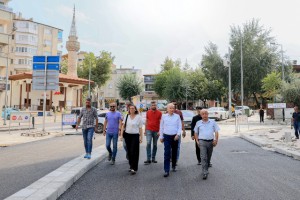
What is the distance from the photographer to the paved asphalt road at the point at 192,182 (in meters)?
5.27

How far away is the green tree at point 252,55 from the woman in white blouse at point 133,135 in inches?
1702


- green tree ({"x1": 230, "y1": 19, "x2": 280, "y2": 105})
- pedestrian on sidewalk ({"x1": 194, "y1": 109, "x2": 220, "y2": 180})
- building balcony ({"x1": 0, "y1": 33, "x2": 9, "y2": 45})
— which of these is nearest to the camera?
pedestrian on sidewalk ({"x1": 194, "y1": 109, "x2": 220, "y2": 180})

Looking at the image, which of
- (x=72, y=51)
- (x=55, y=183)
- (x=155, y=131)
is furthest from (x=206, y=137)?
(x=72, y=51)

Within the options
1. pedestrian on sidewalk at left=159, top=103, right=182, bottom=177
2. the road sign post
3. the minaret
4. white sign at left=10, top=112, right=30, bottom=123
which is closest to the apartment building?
white sign at left=10, top=112, right=30, bottom=123

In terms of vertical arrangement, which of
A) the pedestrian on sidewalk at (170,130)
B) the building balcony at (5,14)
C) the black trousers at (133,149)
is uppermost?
the building balcony at (5,14)

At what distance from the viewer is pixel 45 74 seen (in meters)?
17.9

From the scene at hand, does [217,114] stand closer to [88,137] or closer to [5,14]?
[88,137]

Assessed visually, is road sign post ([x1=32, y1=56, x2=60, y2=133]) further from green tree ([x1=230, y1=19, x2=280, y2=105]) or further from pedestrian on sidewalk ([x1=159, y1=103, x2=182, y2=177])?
green tree ([x1=230, y1=19, x2=280, y2=105])

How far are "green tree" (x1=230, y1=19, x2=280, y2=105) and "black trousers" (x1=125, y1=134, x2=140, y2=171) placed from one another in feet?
143

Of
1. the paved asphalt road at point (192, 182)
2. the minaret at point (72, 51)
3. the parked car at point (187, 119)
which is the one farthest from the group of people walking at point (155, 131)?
the minaret at point (72, 51)

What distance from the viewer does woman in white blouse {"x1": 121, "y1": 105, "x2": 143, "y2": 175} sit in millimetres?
7166

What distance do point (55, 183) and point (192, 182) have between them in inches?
106

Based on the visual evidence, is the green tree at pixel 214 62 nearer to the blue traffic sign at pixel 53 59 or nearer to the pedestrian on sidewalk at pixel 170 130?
the blue traffic sign at pixel 53 59

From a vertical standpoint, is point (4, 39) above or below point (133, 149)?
above
